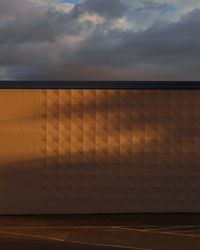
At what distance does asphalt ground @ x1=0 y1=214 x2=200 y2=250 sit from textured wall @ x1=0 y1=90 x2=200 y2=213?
2.01 ft

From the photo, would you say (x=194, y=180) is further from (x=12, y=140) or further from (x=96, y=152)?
(x=12, y=140)

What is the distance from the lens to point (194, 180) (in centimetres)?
1656

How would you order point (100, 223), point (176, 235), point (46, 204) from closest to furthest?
point (176, 235) → point (100, 223) → point (46, 204)

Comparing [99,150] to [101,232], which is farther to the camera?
[99,150]

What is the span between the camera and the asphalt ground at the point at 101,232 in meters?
11.5

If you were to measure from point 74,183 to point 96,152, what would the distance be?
100 cm

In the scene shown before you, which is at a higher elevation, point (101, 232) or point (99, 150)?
point (99, 150)

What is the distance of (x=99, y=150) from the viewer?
1659 cm

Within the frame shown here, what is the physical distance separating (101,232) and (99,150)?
3882mm

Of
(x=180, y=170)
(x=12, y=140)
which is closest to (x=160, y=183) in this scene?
(x=180, y=170)

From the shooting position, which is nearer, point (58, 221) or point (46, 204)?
point (58, 221)

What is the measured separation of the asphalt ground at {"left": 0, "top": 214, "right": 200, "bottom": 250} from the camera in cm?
1148

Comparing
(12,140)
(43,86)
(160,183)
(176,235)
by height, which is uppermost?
(43,86)

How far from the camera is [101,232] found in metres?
13.0
